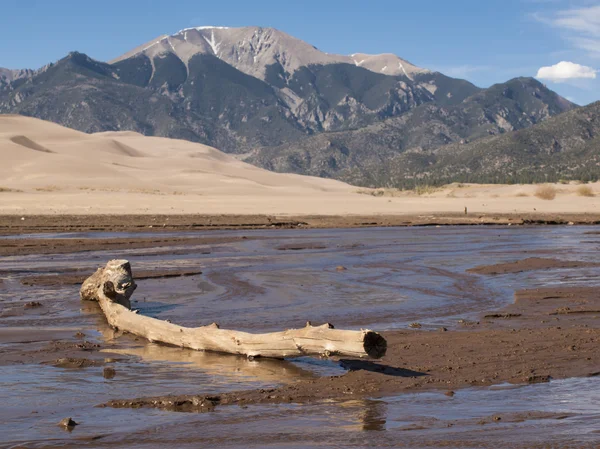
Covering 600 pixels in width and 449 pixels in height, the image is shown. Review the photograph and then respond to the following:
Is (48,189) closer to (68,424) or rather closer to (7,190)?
(7,190)

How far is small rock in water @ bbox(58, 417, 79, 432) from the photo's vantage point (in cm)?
956

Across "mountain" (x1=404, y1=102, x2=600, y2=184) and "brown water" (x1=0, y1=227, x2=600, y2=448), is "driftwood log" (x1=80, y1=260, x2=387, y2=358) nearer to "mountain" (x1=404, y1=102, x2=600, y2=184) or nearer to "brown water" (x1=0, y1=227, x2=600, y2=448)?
"brown water" (x1=0, y1=227, x2=600, y2=448)

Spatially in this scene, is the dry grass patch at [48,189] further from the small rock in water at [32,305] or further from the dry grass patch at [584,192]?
the small rock in water at [32,305]

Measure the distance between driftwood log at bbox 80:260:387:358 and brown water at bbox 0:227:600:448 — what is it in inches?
9.3

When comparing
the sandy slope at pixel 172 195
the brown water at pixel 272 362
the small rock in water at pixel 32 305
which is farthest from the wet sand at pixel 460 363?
the sandy slope at pixel 172 195

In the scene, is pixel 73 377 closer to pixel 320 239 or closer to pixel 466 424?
pixel 466 424

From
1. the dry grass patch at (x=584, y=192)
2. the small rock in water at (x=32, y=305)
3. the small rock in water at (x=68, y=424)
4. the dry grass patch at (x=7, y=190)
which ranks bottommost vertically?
the small rock in water at (x=68, y=424)

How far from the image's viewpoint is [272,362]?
13102 mm

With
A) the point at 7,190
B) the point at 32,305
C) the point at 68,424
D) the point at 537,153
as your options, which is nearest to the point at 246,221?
the point at 7,190

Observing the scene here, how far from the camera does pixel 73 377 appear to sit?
12133 mm

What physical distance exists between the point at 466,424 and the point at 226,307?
10489 millimetres

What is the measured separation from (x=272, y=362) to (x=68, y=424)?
164 inches

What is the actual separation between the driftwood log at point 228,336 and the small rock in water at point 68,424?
145 inches

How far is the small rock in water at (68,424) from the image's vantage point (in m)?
9.56
